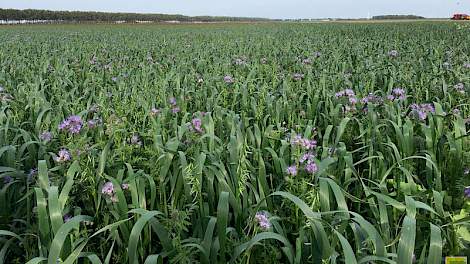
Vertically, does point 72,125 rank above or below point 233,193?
above

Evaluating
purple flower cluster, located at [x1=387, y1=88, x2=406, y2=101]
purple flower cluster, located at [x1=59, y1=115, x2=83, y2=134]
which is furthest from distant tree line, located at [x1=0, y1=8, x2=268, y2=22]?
purple flower cluster, located at [x1=59, y1=115, x2=83, y2=134]

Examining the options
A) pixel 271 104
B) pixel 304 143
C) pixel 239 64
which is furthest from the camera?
pixel 239 64

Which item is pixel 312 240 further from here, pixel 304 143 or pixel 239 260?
pixel 304 143

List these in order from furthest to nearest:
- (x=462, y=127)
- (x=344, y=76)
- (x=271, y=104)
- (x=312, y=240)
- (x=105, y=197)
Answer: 1. (x=344, y=76)
2. (x=271, y=104)
3. (x=462, y=127)
4. (x=105, y=197)
5. (x=312, y=240)

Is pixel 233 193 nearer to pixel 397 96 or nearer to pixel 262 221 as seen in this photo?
pixel 262 221

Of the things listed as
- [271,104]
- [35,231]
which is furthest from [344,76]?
[35,231]

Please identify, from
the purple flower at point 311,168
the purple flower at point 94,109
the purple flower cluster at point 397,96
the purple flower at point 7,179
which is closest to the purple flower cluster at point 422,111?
the purple flower cluster at point 397,96

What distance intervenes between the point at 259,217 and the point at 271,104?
2410 mm

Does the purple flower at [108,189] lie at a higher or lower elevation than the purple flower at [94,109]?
lower

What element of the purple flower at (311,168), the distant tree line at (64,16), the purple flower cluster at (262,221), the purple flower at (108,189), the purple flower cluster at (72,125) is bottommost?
the purple flower cluster at (262,221)

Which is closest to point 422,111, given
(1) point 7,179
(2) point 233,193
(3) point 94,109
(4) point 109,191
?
(2) point 233,193

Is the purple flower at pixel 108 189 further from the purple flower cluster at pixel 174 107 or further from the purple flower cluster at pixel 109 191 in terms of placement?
the purple flower cluster at pixel 174 107

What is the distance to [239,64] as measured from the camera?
25.8 ft

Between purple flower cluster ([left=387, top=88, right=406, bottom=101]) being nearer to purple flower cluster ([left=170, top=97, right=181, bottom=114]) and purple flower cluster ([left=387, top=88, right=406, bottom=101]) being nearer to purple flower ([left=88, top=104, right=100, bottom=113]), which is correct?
purple flower cluster ([left=170, top=97, right=181, bottom=114])
